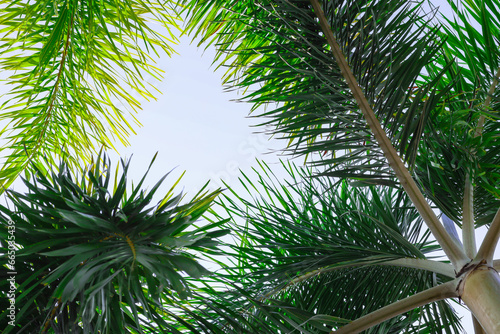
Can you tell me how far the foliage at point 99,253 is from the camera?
483 mm

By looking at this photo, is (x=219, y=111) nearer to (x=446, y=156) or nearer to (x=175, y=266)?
(x=446, y=156)

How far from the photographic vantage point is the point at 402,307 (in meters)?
0.74

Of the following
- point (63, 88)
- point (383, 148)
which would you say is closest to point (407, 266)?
point (383, 148)

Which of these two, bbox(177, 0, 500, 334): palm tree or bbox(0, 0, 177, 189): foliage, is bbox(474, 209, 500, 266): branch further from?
bbox(0, 0, 177, 189): foliage

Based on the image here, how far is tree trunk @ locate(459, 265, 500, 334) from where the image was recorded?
62 cm

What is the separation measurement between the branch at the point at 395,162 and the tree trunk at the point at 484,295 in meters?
0.04

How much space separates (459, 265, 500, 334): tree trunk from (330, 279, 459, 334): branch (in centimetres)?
3

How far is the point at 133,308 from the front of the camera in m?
0.49

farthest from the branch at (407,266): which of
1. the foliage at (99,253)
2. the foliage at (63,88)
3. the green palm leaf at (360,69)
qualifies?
the foliage at (63,88)

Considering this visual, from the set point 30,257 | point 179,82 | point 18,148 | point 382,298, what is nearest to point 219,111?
point 179,82

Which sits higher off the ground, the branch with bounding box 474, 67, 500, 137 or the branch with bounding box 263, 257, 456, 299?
the branch with bounding box 474, 67, 500, 137

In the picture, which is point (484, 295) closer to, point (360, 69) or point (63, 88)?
point (360, 69)

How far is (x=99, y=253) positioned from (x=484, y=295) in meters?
0.50

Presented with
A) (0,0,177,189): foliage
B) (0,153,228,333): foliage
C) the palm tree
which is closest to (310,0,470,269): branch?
the palm tree
